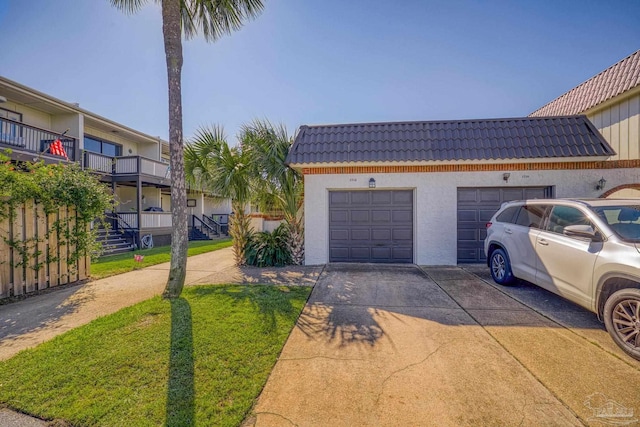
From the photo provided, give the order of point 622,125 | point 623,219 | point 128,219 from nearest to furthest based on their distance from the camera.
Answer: point 623,219 < point 622,125 < point 128,219

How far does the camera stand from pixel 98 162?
1409 centimetres

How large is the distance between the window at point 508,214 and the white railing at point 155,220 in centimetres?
1533

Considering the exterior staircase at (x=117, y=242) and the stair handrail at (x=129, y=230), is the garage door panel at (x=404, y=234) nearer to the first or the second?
the exterior staircase at (x=117, y=242)

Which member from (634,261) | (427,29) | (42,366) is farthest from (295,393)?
(427,29)

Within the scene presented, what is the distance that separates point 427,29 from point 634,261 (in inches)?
326

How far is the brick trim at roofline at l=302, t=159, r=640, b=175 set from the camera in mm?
7582

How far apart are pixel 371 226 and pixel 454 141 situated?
3.54 meters

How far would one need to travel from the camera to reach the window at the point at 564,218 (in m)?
4.29

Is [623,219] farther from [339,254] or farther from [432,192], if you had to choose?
[339,254]

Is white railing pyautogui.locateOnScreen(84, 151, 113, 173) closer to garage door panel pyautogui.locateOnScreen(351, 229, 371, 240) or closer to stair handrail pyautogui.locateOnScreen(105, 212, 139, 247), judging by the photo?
stair handrail pyautogui.locateOnScreen(105, 212, 139, 247)

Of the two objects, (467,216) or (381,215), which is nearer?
(467,216)

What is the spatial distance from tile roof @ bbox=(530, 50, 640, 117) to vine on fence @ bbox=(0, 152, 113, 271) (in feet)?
46.7

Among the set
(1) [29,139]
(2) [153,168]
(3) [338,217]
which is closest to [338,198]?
(3) [338,217]

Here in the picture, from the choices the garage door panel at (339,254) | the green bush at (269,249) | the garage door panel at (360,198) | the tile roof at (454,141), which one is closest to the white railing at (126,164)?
the green bush at (269,249)
